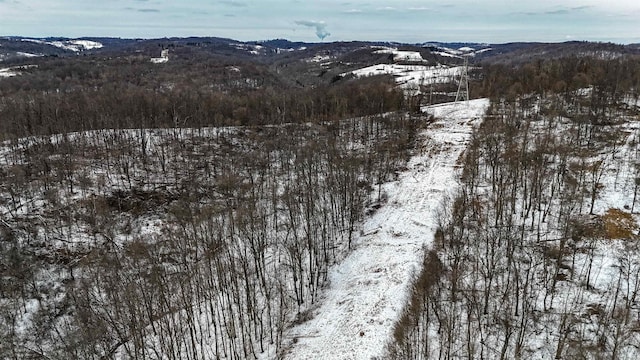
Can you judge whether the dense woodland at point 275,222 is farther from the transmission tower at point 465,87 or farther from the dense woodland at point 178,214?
the transmission tower at point 465,87

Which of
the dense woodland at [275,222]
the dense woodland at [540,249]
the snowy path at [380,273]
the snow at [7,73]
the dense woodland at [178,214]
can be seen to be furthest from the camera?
the snow at [7,73]

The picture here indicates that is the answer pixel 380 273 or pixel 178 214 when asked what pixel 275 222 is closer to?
pixel 178 214

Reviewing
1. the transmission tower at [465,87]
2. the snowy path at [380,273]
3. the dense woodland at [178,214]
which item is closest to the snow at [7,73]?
the dense woodland at [178,214]

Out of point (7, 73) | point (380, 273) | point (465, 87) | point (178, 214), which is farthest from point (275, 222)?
point (7, 73)

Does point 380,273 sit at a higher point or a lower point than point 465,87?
lower

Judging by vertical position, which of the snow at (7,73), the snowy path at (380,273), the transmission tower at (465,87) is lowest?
the snowy path at (380,273)

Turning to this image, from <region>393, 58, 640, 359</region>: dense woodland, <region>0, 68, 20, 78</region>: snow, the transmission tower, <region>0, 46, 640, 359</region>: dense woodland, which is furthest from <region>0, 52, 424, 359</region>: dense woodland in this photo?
<region>0, 68, 20, 78</region>: snow
